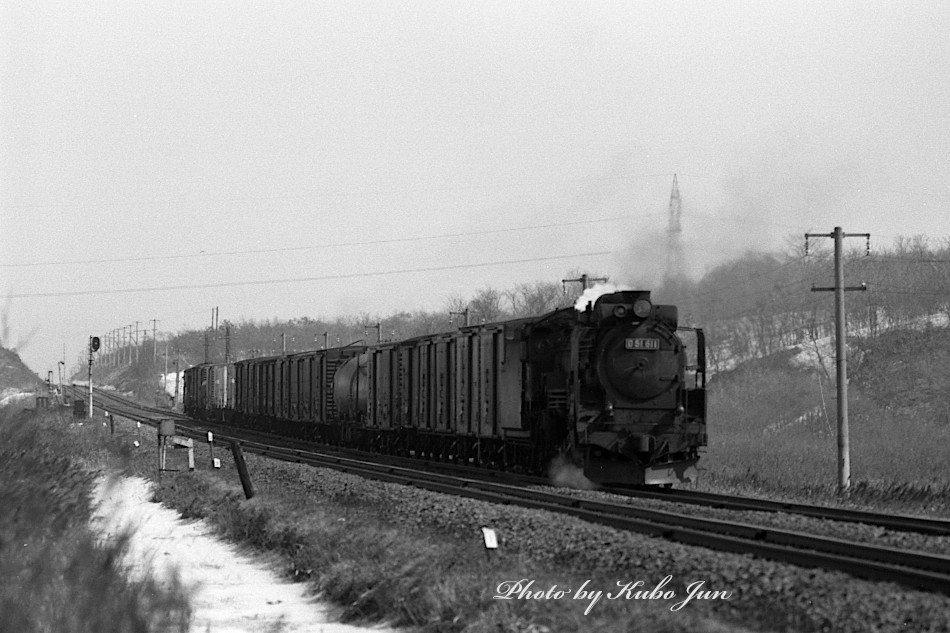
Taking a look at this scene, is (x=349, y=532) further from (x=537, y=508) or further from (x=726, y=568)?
Result: (x=726, y=568)

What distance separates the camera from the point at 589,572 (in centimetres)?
1114

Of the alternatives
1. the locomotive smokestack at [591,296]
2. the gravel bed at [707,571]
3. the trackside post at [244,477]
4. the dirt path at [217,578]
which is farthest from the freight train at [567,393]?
the dirt path at [217,578]

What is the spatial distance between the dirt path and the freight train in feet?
23.5

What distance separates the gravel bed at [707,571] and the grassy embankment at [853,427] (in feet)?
27.8

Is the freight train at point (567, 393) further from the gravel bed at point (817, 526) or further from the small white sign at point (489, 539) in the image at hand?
the small white sign at point (489, 539)

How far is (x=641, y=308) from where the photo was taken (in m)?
20.9

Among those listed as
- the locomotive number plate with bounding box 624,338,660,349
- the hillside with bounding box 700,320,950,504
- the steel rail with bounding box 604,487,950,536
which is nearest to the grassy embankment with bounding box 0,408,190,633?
the steel rail with bounding box 604,487,950,536

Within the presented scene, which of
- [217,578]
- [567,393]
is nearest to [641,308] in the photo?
[567,393]

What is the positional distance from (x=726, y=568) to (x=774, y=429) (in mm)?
43899

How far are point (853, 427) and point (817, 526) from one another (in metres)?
34.7

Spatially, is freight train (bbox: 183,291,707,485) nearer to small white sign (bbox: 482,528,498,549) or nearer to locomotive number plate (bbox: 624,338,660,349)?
locomotive number plate (bbox: 624,338,660,349)

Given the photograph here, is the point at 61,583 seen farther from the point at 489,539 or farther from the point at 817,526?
the point at 817,526

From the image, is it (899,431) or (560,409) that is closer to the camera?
(560,409)

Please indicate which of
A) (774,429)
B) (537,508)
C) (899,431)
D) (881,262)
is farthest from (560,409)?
(881,262)
